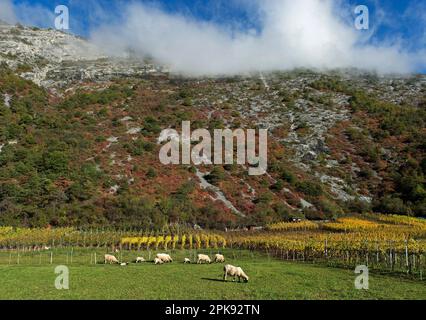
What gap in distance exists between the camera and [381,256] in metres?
34.1

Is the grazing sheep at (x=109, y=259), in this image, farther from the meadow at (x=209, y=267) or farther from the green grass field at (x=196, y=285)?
the green grass field at (x=196, y=285)

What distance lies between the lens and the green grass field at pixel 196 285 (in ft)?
58.2

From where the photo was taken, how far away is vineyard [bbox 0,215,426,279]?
32.1m

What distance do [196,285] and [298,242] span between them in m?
21.7

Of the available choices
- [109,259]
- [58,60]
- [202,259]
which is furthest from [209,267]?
[58,60]

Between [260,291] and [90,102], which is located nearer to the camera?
[260,291]

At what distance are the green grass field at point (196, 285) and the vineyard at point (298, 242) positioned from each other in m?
5.34

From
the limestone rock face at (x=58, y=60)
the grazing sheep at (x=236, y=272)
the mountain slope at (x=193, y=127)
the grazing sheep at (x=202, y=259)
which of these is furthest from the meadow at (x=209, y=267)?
the limestone rock face at (x=58, y=60)

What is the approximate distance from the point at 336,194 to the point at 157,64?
117 metres

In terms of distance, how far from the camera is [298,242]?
40344 mm

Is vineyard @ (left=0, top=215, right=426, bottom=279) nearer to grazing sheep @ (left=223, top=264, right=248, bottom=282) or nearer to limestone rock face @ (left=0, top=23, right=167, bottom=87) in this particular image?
grazing sheep @ (left=223, top=264, right=248, bottom=282)

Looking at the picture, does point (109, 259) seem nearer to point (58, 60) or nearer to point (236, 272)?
point (236, 272)
